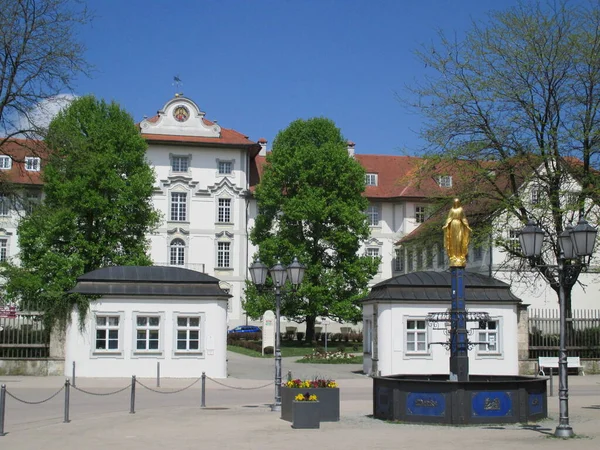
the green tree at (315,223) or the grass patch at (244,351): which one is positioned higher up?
the green tree at (315,223)

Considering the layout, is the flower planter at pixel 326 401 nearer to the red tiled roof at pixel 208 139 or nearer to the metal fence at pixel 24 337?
the metal fence at pixel 24 337

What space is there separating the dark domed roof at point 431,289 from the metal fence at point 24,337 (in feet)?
41.2

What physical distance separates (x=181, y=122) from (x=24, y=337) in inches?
1320

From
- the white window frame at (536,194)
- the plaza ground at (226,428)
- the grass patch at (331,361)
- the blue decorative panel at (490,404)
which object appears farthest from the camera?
the grass patch at (331,361)

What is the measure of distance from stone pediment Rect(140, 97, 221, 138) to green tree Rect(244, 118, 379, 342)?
10.3 m

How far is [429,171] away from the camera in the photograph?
35.0 metres

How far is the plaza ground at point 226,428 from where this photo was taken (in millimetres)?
13773

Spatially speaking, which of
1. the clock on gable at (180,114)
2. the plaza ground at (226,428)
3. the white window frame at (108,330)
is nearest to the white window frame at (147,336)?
the white window frame at (108,330)

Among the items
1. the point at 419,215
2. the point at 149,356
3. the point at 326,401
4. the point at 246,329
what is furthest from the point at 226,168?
the point at 326,401

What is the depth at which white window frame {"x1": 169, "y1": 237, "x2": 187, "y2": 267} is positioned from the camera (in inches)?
2458

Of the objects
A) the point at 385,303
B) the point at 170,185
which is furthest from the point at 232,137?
the point at 385,303

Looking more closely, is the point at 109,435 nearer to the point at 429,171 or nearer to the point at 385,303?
the point at 385,303

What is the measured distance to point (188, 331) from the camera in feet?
102

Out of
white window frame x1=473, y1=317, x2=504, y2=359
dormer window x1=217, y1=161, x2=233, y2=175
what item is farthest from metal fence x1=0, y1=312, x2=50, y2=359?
dormer window x1=217, y1=161, x2=233, y2=175
